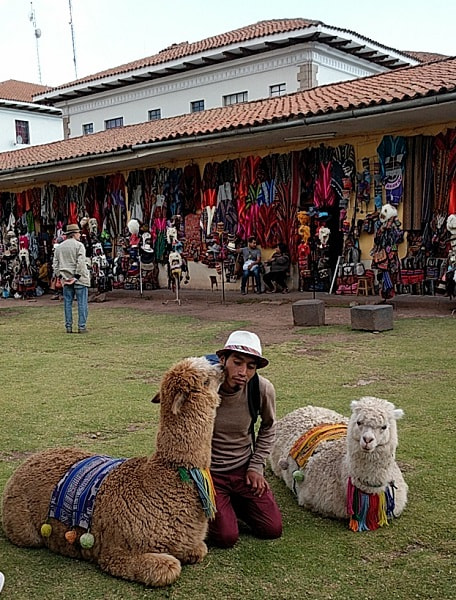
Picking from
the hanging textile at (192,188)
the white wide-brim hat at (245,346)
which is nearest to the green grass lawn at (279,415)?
the white wide-brim hat at (245,346)

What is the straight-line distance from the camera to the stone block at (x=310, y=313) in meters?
10.7

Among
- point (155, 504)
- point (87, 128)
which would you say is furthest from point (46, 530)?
point (87, 128)

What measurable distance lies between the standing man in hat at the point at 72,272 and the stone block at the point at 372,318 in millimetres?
4345

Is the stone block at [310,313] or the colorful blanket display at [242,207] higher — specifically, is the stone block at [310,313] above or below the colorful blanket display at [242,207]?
below

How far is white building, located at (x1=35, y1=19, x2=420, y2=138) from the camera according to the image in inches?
985

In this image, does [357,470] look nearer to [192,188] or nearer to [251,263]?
[251,263]

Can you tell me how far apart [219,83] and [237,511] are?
2570 centimetres

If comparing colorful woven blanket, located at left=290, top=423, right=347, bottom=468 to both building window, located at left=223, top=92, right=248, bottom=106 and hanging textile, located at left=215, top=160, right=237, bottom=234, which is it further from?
building window, located at left=223, top=92, right=248, bottom=106

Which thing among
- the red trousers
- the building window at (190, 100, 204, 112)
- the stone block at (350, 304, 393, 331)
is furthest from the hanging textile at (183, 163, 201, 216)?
the red trousers

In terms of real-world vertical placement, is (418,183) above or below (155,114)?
below

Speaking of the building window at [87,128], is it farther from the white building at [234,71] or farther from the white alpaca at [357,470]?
the white alpaca at [357,470]

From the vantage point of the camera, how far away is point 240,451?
3.80 meters

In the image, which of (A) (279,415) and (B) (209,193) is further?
(B) (209,193)

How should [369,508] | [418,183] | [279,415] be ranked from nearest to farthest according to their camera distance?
[369,508]
[279,415]
[418,183]
